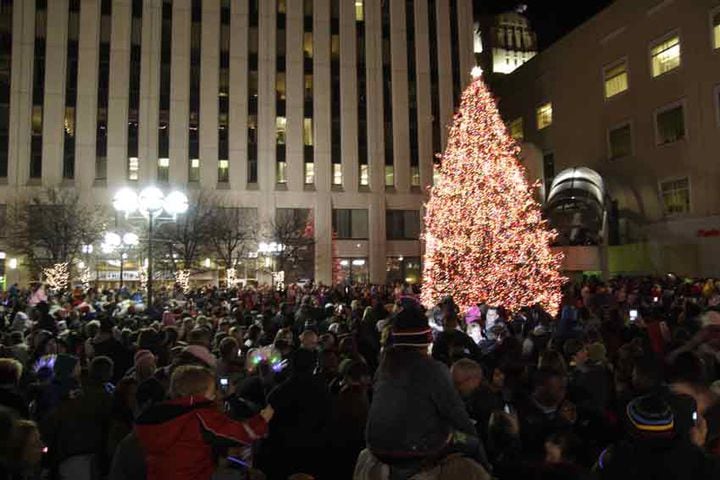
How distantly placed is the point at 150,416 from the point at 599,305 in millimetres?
14996

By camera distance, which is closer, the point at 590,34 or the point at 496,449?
the point at 496,449

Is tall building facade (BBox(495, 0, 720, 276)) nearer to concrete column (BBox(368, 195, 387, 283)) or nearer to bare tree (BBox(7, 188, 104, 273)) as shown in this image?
→ concrete column (BBox(368, 195, 387, 283))

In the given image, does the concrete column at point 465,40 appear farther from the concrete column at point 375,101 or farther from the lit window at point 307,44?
the lit window at point 307,44

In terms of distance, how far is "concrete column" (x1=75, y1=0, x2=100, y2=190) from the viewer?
152 feet

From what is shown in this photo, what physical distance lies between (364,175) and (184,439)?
47.9 metres

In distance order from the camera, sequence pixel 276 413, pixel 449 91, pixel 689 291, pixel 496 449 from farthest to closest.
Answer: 1. pixel 449 91
2. pixel 689 291
3. pixel 276 413
4. pixel 496 449

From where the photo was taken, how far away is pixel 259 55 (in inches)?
1977

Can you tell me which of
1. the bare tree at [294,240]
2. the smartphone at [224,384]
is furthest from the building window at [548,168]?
the smartphone at [224,384]

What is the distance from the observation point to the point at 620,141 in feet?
130

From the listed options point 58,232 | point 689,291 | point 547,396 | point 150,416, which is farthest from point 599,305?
point 58,232

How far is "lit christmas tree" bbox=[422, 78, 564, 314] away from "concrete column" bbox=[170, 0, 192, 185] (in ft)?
108

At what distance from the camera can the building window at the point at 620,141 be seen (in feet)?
127

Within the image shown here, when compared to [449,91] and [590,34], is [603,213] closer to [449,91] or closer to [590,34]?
[590,34]

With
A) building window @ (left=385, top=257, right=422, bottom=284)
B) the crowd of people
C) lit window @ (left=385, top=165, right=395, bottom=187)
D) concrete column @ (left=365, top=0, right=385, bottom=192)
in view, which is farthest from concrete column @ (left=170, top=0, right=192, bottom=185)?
the crowd of people
